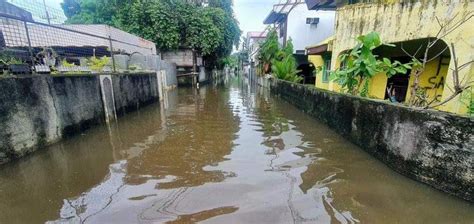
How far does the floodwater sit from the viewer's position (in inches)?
117

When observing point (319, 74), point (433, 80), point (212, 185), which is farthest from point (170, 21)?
point (212, 185)

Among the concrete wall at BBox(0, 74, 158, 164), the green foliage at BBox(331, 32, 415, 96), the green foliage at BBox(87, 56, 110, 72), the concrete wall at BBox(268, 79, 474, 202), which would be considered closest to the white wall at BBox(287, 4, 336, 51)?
the green foliage at BBox(331, 32, 415, 96)

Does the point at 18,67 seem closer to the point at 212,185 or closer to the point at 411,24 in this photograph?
the point at 212,185

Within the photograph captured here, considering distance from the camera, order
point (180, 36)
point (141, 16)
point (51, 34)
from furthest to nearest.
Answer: point (180, 36), point (141, 16), point (51, 34)

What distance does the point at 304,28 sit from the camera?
1934cm

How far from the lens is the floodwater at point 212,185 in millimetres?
2971

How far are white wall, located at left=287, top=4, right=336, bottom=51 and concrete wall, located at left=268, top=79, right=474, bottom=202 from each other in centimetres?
1477

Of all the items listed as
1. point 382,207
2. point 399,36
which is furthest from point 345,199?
point 399,36

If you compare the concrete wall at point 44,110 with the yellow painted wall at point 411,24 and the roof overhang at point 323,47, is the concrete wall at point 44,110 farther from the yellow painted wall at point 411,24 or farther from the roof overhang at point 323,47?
the roof overhang at point 323,47

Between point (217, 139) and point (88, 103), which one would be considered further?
point (88, 103)

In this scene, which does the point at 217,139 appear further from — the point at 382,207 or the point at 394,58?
the point at 394,58

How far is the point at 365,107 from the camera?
17.1 feet

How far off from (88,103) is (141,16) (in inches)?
552

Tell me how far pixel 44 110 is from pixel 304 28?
18.1 metres
